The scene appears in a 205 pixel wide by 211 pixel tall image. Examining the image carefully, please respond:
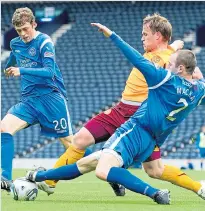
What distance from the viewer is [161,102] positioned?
23.1 feet

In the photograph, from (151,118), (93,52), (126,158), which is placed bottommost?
(93,52)

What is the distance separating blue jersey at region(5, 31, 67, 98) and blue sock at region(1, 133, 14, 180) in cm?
56

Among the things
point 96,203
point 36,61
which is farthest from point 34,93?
point 96,203

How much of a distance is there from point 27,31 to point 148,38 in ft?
5.13

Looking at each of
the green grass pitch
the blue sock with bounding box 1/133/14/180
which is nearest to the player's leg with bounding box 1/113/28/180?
the blue sock with bounding box 1/133/14/180

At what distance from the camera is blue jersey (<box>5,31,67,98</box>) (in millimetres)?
8570

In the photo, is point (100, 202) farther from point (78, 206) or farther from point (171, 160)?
point (171, 160)

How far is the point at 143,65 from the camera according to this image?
6.76m

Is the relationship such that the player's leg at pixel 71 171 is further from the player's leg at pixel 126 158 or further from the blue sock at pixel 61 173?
the player's leg at pixel 126 158

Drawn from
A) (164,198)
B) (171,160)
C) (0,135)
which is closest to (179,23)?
(171,160)

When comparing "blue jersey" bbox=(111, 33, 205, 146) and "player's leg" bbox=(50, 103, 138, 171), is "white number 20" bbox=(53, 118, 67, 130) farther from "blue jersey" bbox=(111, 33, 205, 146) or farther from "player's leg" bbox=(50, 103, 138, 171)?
"blue jersey" bbox=(111, 33, 205, 146)

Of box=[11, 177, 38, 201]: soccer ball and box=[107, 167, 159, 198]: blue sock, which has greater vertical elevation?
box=[107, 167, 159, 198]: blue sock

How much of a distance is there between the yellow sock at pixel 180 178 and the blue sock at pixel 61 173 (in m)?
0.84

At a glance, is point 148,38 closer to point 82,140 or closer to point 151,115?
point 151,115
